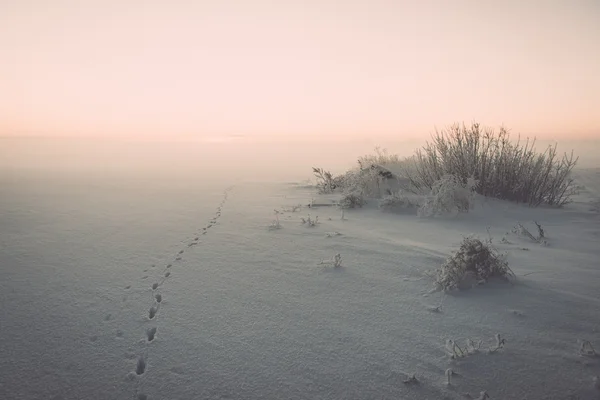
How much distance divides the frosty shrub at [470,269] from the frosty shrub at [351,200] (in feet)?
12.9

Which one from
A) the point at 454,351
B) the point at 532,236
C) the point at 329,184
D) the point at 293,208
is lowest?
the point at 454,351

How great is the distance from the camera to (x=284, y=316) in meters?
2.74

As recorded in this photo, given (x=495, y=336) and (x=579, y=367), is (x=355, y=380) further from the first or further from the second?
(x=579, y=367)

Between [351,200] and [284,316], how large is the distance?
4.68m

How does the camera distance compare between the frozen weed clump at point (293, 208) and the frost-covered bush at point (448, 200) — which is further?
the frozen weed clump at point (293, 208)

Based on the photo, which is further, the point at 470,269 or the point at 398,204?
the point at 398,204

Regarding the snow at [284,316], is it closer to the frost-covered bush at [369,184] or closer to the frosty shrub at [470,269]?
the frosty shrub at [470,269]

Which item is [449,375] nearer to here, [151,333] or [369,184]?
[151,333]

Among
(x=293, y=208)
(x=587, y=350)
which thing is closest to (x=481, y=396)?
(x=587, y=350)

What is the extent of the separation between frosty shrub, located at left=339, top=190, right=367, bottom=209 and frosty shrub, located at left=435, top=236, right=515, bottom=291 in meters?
3.93

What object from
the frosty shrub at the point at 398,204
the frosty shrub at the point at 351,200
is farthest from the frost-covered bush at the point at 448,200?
the frosty shrub at the point at 351,200

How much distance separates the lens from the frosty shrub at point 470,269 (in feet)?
10.1

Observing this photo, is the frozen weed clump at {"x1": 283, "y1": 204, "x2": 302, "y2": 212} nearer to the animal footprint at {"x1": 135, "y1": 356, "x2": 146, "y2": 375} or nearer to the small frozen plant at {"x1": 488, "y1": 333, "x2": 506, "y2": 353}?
the animal footprint at {"x1": 135, "y1": 356, "x2": 146, "y2": 375}

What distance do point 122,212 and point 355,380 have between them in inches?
243
